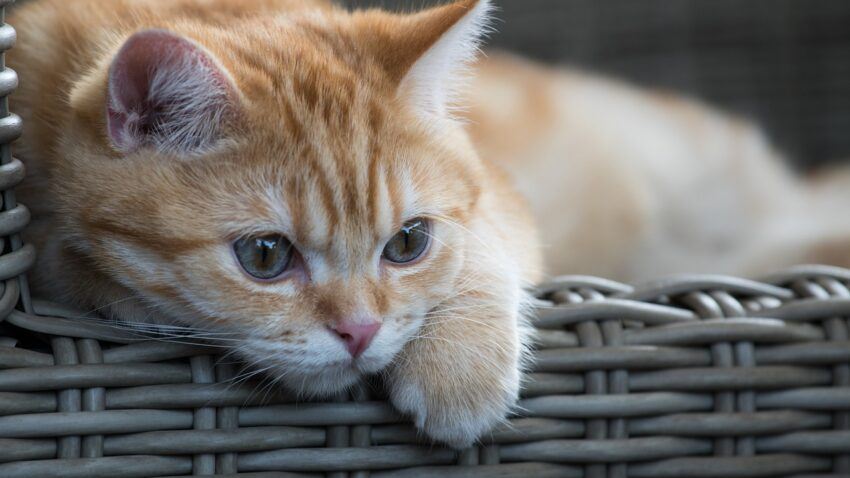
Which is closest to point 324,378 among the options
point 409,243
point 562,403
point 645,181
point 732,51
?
point 409,243

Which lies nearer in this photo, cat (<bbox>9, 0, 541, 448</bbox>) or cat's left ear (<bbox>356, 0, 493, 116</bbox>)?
cat (<bbox>9, 0, 541, 448</bbox>)

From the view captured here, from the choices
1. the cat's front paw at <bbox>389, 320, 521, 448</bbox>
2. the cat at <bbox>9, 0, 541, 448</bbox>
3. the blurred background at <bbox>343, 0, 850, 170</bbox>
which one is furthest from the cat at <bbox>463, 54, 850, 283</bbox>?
the cat's front paw at <bbox>389, 320, 521, 448</bbox>

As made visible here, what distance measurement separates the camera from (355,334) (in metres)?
1.04

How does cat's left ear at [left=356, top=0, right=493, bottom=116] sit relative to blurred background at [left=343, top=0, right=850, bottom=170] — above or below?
above

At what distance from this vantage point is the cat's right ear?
3.22 ft

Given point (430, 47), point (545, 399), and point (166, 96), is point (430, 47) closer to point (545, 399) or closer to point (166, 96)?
point (166, 96)

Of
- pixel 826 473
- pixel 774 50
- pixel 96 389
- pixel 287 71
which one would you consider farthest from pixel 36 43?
pixel 774 50

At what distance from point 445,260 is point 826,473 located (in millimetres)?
583

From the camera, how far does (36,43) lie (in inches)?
53.3

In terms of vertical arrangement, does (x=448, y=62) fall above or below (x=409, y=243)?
above

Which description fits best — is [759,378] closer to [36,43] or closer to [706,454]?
[706,454]

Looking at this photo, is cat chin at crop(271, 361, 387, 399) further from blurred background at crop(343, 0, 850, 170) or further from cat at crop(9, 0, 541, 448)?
blurred background at crop(343, 0, 850, 170)

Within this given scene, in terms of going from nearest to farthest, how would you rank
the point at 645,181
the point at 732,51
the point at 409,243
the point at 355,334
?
the point at 355,334, the point at 409,243, the point at 645,181, the point at 732,51

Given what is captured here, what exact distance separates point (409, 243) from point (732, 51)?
6.11ft
